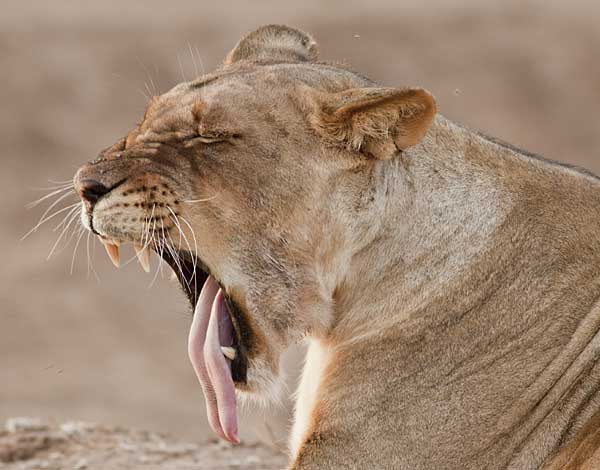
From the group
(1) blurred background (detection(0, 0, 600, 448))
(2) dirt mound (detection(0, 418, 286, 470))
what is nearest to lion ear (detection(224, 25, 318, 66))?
(2) dirt mound (detection(0, 418, 286, 470))

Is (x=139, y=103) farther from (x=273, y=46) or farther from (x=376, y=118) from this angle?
(x=376, y=118)

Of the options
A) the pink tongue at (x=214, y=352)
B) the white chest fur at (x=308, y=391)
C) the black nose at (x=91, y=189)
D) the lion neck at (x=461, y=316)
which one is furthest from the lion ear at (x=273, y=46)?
the white chest fur at (x=308, y=391)

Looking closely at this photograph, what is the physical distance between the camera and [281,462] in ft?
23.2

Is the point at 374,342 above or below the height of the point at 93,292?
below

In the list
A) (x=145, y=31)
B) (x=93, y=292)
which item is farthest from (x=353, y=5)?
(x=93, y=292)

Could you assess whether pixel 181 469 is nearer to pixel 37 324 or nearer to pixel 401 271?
pixel 401 271

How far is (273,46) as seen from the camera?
5.77 metres

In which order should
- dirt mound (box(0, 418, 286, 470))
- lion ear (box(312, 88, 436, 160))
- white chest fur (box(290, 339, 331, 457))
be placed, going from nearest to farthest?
1. lion ear (box(312, 88, 436, 160))
2. white chest fur (box(290, 339, 331, 457))
3. dirt mound (box(0, 418, 286, 470))

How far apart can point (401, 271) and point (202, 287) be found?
2.51 ft

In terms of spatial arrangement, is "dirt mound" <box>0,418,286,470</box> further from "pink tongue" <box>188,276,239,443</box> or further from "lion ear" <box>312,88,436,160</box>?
"lion ear" <box>312,88,436,160</box>

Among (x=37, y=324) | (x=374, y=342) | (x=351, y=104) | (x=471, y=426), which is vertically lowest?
(x=471, y=426)

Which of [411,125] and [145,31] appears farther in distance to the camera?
[145,31]

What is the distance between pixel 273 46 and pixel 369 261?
1.13 meters

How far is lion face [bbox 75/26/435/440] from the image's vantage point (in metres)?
4.98
